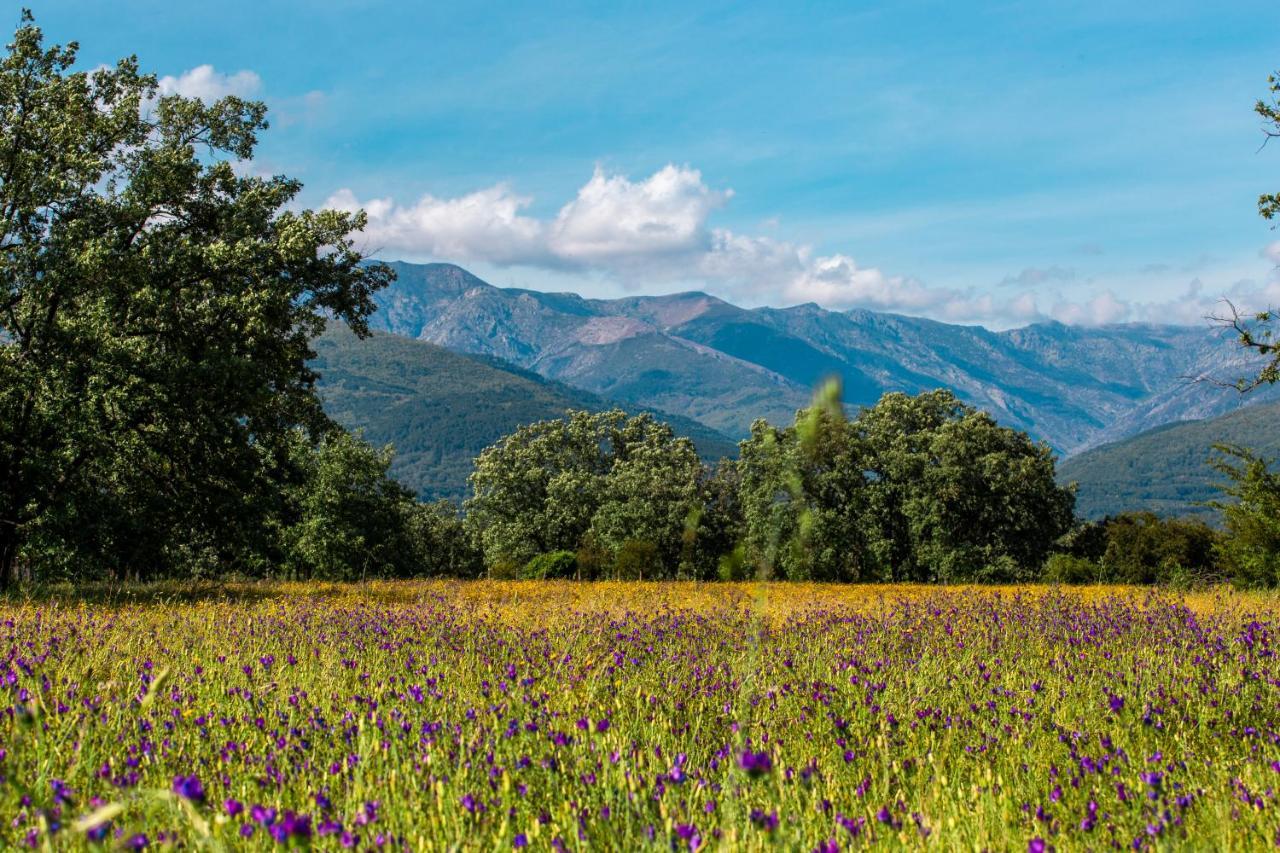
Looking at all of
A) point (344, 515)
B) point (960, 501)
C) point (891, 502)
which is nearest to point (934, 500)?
point (960, 501)

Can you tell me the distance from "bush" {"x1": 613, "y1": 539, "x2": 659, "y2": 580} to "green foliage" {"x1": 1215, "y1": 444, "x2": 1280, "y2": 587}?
15.1m

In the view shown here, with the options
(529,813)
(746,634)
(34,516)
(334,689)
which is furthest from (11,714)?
(34,516)

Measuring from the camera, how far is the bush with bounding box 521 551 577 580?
27.5 m

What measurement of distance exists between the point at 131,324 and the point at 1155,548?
35.1 meters

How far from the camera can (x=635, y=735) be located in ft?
16.0

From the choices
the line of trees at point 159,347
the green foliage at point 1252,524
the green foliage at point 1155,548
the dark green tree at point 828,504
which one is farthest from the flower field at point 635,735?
the dark green tree at point 828,504

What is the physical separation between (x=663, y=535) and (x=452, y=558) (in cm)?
3346

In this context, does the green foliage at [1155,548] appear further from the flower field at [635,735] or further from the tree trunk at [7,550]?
the tree trunk at [7,550]

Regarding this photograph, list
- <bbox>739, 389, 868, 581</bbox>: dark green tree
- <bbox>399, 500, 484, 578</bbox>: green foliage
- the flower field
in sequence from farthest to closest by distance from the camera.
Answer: <bbox>399, 500, 484, 578</bbox>: green foliage, <bbox>739, 389, 868, 581</bbox>: dark green tree, the flower field

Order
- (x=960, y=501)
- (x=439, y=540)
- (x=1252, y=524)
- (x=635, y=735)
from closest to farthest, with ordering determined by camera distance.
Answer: (x=635, y=735) < (x=1252, y=524) < (x=960, y=501) < (x=439, y=540)

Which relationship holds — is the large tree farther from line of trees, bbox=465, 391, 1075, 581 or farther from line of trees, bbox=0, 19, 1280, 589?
line of trees, bbox=465, 391, 1075, 581

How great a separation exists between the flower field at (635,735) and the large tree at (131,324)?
7321mm

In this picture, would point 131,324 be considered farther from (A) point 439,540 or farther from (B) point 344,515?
(A) point 439,540

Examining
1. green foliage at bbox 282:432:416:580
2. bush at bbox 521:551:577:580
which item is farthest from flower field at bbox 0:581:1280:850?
green foliage at bbox 282:432:416:580
